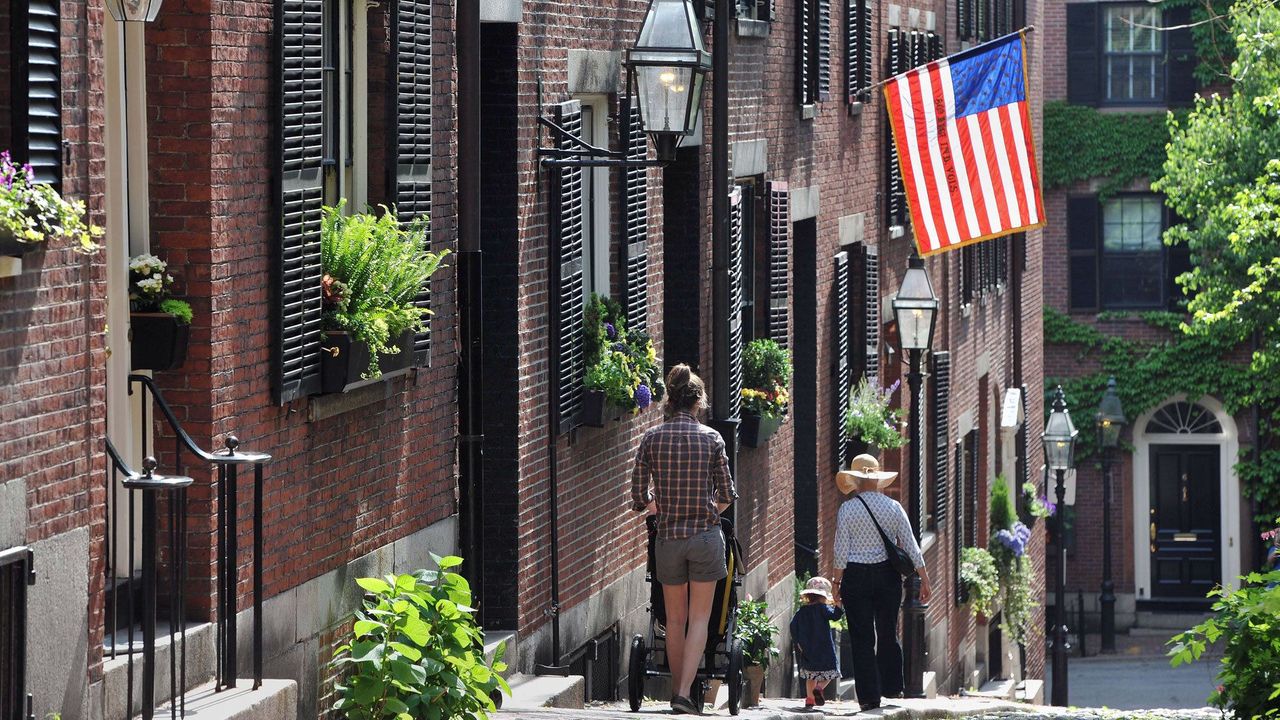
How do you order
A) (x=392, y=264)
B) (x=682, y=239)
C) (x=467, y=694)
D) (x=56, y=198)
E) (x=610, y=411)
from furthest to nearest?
1. (x=682, y=239)
2. (x=610, y=411)
3. (x=392, y=264)
4. (x=467, y=694)
5. (x=56, y=198)

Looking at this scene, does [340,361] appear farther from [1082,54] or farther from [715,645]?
[1082,54]

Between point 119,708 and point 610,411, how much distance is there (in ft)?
19.2

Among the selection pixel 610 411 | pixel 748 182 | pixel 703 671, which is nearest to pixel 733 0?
pixel 748 182

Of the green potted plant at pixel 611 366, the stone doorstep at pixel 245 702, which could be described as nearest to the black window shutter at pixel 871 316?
the green potted plant at pixel 611 366

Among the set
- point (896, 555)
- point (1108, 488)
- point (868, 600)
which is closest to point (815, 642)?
point (868, 600)

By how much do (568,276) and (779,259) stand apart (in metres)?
5.58

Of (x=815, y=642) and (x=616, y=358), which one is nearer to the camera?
(x=616, y=358)

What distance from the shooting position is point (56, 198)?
643 cm

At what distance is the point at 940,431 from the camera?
983 inches

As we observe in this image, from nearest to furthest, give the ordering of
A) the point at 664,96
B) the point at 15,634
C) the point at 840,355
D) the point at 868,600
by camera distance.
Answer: the point at 15,634 → the point at 664,96 → the point at 868,600 → the point at 840,355

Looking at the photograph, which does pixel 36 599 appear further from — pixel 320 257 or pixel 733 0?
pixel 733 0

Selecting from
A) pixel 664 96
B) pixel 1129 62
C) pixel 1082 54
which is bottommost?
pixel 664 96

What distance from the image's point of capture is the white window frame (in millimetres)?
13008

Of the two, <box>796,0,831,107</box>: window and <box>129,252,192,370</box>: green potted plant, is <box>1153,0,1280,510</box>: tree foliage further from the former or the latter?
<box>129,252,192,370</box>: green potted plant
